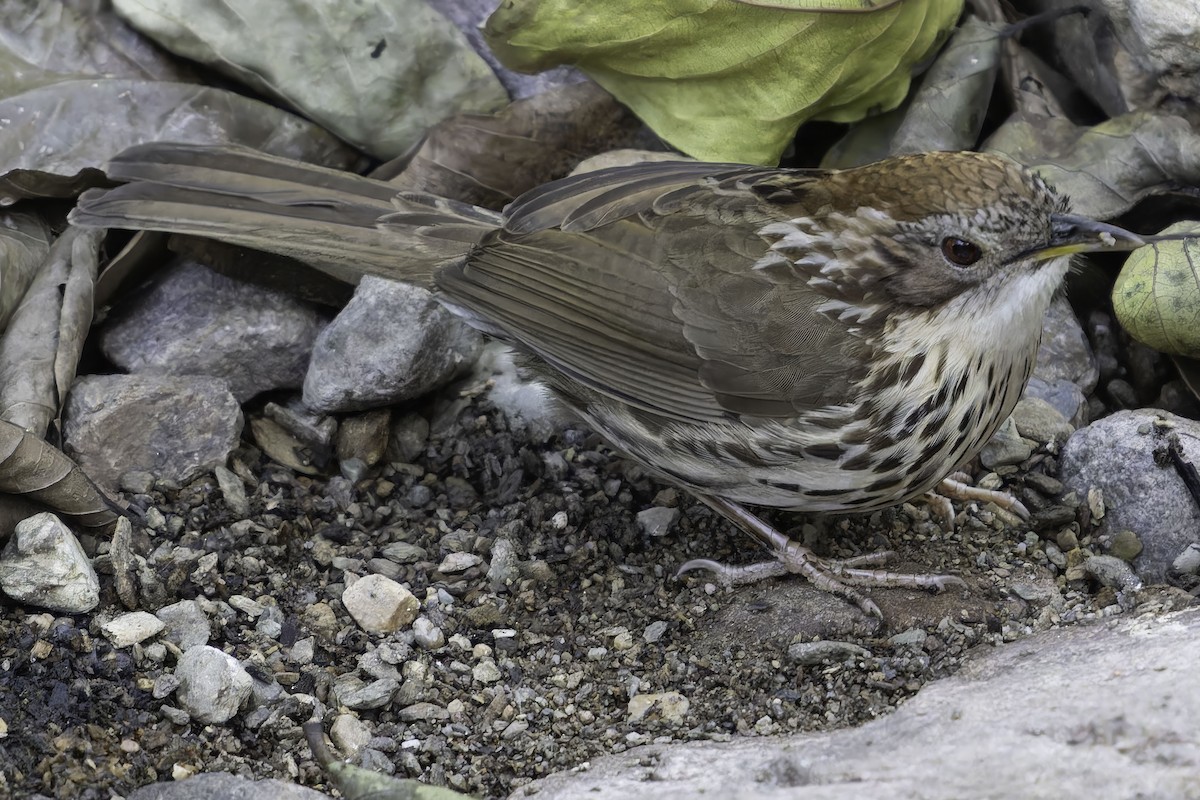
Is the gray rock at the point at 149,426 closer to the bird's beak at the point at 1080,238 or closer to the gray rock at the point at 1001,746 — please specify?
the gray rock at the point at 1001,746

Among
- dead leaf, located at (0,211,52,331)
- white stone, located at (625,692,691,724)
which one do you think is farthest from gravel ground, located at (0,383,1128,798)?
dead leaf, located at (0,211,52,331)

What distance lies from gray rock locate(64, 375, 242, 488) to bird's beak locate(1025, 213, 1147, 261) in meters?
2.36

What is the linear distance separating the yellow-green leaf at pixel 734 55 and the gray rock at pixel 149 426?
158cm

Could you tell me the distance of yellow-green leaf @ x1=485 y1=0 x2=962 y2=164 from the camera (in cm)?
438

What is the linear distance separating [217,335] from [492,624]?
1428 millimetres

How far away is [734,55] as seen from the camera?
446cm

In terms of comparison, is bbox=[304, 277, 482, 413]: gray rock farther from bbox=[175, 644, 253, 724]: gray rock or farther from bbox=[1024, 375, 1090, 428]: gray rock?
bbox=[1024, 375, 1090, 428]: gray rock

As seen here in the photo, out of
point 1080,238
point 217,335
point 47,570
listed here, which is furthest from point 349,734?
point 1080,238

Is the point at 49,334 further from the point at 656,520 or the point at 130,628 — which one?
the point at 656,520

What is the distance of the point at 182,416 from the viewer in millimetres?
4062

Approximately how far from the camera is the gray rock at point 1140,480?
12.0 feet

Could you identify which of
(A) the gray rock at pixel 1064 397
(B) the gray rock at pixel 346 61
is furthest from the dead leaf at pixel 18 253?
(A) the gray rock at pixel 1064 397

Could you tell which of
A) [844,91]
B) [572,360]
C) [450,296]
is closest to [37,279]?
[450,296]

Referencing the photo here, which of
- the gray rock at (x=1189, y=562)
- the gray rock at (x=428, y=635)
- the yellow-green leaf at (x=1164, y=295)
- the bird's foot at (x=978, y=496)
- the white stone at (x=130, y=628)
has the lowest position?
the gray rock at (x=428, y=635)
